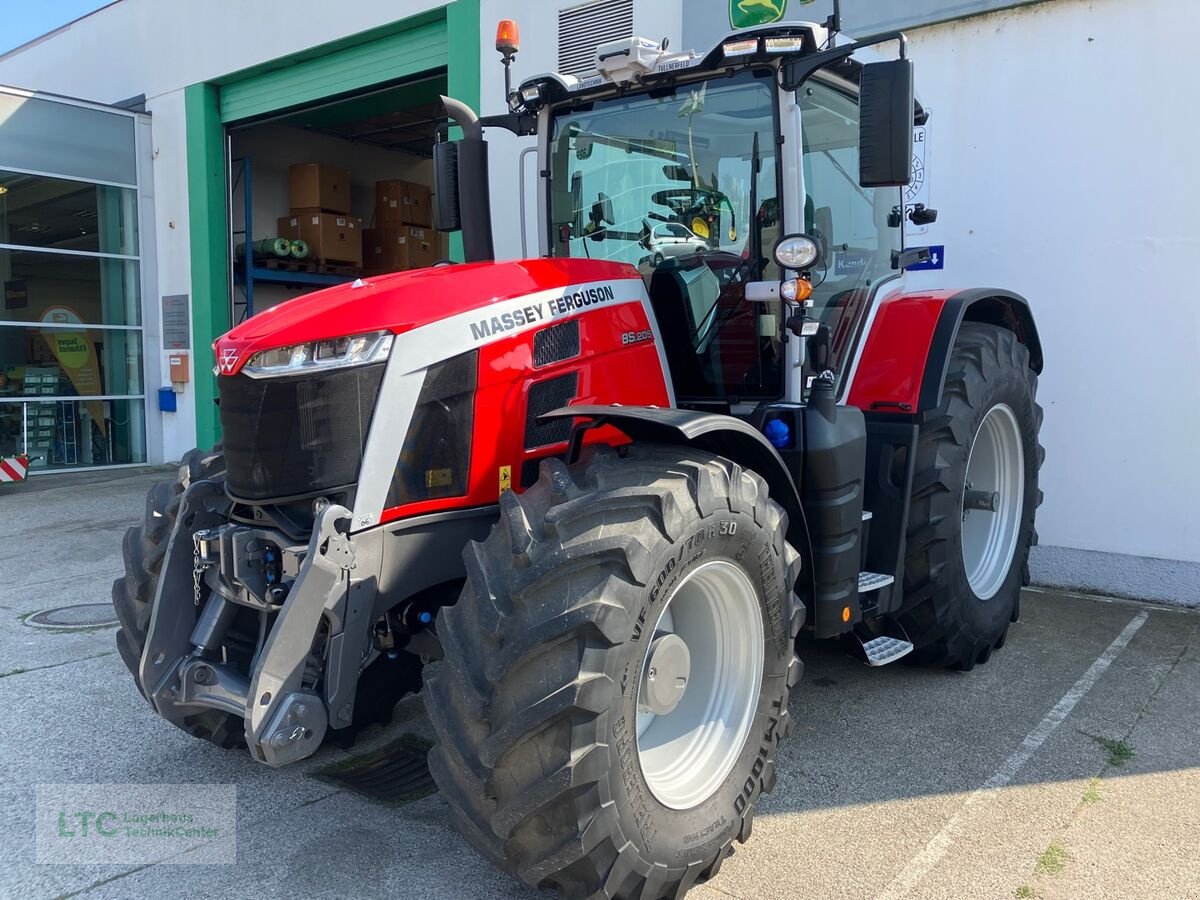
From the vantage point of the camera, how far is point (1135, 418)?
5.51 meters

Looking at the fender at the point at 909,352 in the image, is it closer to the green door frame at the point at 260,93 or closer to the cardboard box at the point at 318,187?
the green door frame at the point at 260,93

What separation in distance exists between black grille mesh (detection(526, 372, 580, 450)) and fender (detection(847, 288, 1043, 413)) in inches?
57.7

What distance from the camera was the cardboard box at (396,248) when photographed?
1337 cm

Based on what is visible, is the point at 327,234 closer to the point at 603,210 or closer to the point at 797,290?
the point at 603,210

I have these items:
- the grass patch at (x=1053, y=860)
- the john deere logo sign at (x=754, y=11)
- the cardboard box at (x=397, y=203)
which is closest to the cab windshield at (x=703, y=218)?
the grass patch at (x=1053, y=860)

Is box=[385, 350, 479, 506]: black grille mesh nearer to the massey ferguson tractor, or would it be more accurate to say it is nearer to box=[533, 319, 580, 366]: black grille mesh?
the massey ferguson tractor

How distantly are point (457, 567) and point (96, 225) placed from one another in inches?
449

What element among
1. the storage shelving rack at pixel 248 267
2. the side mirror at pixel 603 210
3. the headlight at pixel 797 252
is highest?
the storage shelving rack at pixel 248 267

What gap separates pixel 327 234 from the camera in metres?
12.9

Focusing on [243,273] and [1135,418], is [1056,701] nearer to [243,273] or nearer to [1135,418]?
[1135,418]

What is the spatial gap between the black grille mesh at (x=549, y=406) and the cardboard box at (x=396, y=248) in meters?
10.6

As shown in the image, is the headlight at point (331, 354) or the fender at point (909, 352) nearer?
the headlight at point (331, 354)

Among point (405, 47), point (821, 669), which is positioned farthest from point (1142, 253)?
point (405, 47)

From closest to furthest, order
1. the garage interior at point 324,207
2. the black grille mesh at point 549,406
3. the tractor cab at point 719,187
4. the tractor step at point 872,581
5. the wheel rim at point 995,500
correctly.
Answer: the black grille mesh at point 549,406, the tractor cab at point 719,187, the tractor step at point 872,581, the wheel rim at point 995,500, the garage interior at point 324,207
